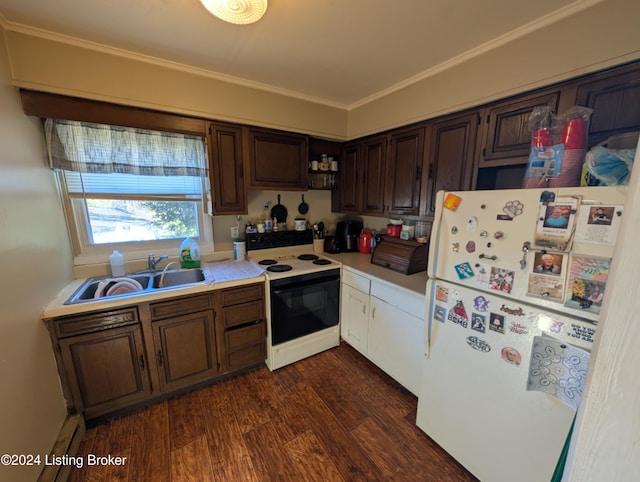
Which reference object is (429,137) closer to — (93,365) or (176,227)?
(176,227)

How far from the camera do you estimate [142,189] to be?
2.02 metres

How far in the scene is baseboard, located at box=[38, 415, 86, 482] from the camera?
1.24m

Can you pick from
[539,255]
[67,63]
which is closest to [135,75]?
[67,63]

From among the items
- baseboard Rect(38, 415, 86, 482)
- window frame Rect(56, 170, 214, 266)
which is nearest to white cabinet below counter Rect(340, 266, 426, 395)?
window frame Rect(56, 170, 214, 266)

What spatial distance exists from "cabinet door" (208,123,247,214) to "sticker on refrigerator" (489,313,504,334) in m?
1.89

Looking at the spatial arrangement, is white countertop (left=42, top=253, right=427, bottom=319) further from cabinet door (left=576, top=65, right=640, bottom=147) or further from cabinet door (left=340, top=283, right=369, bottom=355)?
cabinet door (left=576, top=65, right=640, bottom=147)

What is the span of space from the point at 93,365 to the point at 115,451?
0.52m

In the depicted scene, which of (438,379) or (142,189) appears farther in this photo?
(142,189)

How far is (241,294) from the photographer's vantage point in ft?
6.46

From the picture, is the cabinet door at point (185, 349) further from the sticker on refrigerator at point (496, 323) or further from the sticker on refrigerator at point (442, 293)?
the sticker on refrigerator at point (496, 323)

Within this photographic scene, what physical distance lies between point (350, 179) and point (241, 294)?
158 centimetres

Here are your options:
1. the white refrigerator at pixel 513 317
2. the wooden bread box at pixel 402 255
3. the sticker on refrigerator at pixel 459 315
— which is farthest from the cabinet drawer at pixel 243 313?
the sticker on refrigerator at pixel 459 315

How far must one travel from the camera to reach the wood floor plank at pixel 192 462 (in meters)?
1.35

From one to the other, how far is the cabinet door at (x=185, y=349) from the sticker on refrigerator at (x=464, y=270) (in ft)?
5.52
